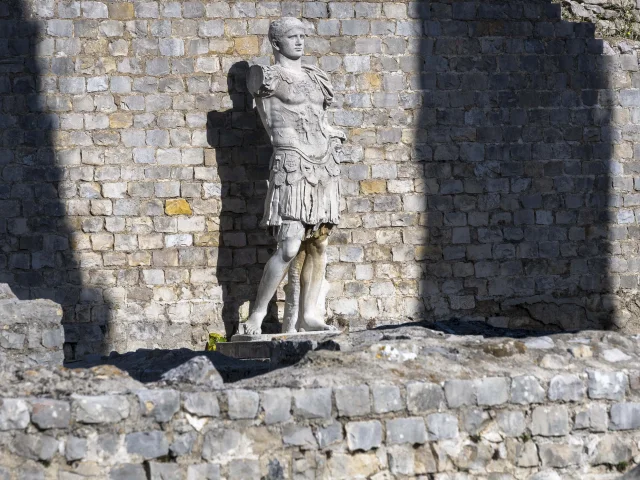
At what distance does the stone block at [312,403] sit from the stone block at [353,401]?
0.14ft

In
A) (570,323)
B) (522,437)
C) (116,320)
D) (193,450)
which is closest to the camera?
(193,450)

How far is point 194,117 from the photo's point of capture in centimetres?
928

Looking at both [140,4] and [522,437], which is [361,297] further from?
[522,437]

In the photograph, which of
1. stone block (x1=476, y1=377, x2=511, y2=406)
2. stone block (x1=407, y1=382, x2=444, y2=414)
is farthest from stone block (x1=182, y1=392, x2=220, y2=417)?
stone block (x1=476, y1=377, x2=511, y2=406)

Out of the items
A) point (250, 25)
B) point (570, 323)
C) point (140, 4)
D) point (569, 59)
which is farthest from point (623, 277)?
point (140, 4)

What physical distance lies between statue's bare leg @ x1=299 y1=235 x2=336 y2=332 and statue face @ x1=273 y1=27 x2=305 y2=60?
1.34m

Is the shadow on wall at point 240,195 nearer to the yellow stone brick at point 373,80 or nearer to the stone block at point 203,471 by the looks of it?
the yellow stone brick at point 373,80

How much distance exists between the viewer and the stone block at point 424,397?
15.0 feet

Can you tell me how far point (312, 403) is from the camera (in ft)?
14.5

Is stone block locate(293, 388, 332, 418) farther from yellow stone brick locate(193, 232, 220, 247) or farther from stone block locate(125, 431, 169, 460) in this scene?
yellow stone brick locate(193, 232, 220, 247)

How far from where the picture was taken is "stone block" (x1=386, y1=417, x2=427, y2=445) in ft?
14.9

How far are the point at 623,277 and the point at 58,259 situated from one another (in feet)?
14.7

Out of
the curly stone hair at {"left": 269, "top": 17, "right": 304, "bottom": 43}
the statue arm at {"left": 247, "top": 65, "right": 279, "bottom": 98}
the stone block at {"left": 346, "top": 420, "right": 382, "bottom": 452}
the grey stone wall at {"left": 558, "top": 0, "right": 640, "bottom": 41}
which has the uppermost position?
the grey stone wall at {"left": 558, "top": 0, "right": 640, "bottom": 41}

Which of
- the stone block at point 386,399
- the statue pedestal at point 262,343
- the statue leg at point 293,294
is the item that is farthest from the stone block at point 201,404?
the statue leg at point 293,294
